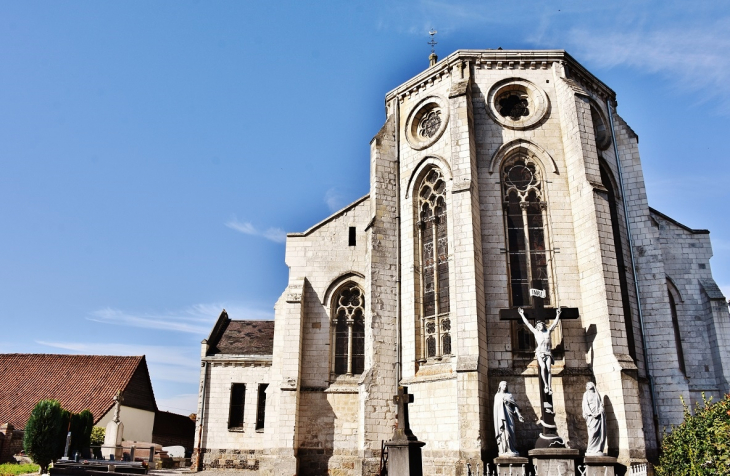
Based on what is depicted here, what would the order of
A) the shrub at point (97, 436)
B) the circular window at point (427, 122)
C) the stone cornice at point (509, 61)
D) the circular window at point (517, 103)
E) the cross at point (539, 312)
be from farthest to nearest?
1. the shrub at point (97, 436)
2. the circular window at point (427, 122)
3. the stone cornice at point (509, 61)
4. the circular window at point (517, 103)
5. the cross at point (539, 312)

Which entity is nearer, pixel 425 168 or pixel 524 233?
pixel 524 233

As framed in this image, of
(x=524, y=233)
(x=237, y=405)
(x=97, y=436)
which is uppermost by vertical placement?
(x=524, y=233)

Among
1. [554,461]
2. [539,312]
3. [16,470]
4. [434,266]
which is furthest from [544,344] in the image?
[16,470]

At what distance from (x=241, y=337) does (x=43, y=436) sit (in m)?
8.41

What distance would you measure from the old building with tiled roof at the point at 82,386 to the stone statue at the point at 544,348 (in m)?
21.6

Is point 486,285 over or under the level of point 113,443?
over

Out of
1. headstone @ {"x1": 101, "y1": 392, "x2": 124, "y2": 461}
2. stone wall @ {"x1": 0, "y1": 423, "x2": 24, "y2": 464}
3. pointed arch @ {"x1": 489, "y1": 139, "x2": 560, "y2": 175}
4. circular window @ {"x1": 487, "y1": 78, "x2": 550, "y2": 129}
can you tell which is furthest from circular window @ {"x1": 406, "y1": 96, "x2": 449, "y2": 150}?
stone wall @ {"x1": 0, "y1": 423, "x2": 24, "y2": 464}

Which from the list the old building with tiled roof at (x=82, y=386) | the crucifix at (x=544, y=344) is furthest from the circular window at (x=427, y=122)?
the old building with tiled roof at (x=82, y=386)

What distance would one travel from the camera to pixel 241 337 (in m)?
26.0

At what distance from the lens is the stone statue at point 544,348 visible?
44.5 feet

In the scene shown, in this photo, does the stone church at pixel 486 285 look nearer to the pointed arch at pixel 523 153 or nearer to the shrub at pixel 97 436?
the pointed arch at pixel 523 153

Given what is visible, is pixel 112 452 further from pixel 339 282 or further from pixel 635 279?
pixel 635 279

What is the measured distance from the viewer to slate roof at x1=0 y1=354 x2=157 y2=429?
27938 mm

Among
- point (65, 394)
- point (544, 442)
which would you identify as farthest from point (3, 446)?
point (544, 442)
